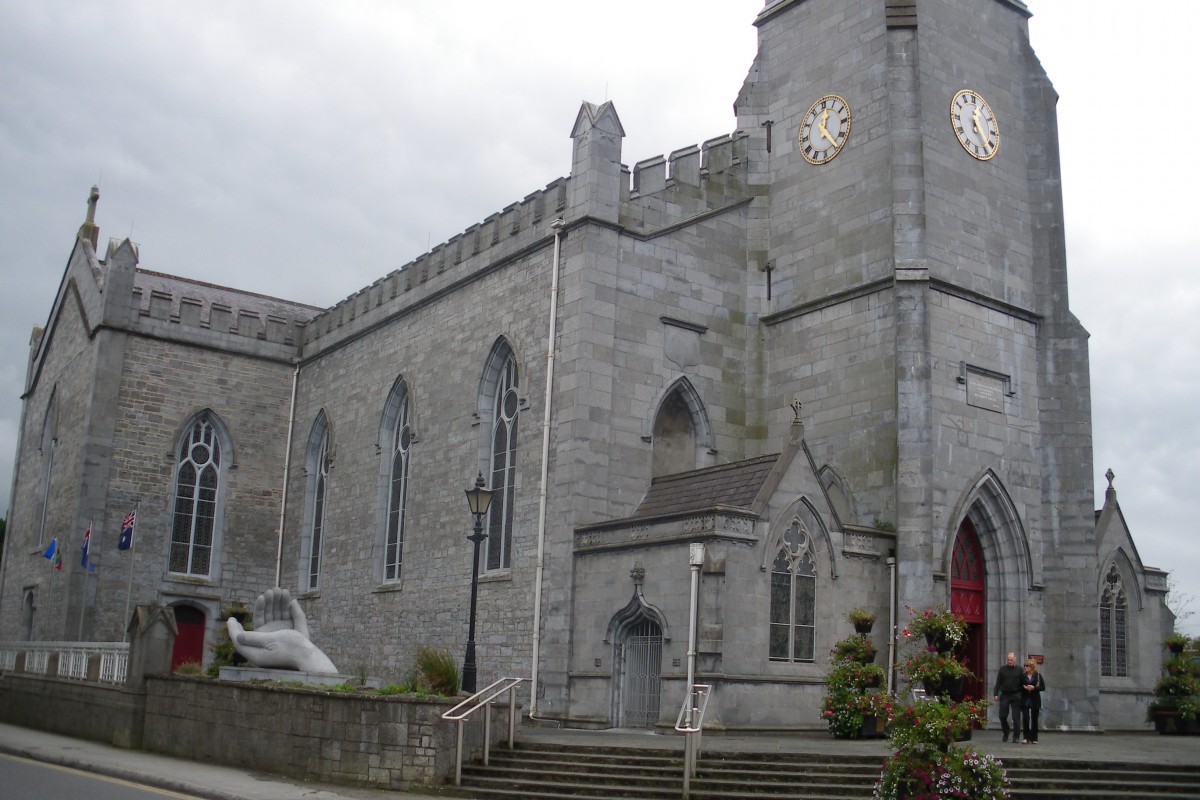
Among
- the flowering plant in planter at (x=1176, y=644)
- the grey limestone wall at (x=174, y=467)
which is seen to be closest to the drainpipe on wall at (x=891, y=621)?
the flowering plant in planter at (x=1176, y=644)

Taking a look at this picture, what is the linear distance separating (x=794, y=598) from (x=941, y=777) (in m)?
9.06

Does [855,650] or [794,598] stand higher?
[794,598]

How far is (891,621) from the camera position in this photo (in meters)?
22.4

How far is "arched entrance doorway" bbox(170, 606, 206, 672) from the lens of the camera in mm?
34844

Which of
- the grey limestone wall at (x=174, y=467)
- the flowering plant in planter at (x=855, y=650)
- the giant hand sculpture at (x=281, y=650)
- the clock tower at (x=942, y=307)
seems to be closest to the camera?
the flowering plant in planter at (x=855, y=650)

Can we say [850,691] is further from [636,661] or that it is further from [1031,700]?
[636,661]

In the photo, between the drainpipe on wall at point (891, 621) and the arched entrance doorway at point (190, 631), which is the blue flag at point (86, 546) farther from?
the drainpipe on wall at point (891, 621)

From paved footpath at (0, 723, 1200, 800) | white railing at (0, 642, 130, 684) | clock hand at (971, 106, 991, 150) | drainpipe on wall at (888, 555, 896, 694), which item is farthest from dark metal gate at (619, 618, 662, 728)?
clock hand at (971, 106, 991, 150)

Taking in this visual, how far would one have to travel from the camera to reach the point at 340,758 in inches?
659

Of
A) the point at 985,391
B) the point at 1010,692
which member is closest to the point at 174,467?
the point at 985,391

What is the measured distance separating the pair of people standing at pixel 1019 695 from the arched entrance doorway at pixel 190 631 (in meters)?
23.5

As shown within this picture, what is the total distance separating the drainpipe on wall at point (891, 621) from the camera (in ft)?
72.6

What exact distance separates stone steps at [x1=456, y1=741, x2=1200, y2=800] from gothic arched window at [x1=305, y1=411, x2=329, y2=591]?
19.0 metres

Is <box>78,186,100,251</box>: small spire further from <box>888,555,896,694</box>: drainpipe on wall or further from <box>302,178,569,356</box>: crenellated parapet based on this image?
<box>888,555,896,694</box>: drainpipe on wall
